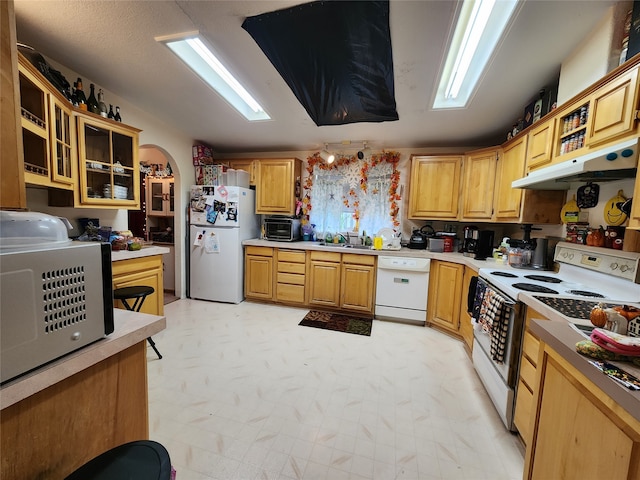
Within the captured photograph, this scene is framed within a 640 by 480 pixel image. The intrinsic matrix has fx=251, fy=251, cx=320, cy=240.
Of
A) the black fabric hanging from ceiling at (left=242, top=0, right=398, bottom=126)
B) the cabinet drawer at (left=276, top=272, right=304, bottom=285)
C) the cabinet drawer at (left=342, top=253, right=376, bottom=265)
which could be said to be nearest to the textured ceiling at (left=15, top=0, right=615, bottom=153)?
the black fabric hanging from ceiling at (left=242, top=0, right=398, bottom=126)

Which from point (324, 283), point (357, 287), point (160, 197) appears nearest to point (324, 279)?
point (324, 283)

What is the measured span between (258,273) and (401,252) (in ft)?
6.49

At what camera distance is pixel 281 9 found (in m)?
1.33

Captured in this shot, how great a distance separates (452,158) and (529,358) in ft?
7.83

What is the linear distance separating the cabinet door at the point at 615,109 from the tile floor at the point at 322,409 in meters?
1.80

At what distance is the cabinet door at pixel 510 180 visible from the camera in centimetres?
225

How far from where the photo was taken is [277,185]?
3.66 m

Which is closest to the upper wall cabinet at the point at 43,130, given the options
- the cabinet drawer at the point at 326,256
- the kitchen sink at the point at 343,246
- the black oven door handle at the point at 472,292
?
the cabinet drawer at the point at 326,256

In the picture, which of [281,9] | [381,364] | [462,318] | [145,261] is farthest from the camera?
[462,318]

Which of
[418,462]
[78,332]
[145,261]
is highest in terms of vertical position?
[78,332]

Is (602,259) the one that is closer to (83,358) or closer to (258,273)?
(83,358)

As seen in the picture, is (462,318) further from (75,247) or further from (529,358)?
(75,247)

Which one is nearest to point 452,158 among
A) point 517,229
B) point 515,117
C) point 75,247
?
point 515,117

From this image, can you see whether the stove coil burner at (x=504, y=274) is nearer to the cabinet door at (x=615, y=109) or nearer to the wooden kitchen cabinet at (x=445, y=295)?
the wooden kitchen cabinet at (x=445, y=295)
